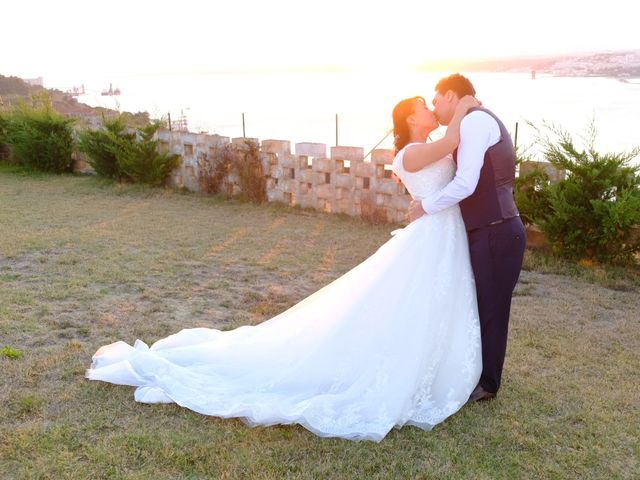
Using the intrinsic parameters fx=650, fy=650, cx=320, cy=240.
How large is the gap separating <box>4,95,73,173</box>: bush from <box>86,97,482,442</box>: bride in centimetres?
1124

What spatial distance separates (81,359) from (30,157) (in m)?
10.9

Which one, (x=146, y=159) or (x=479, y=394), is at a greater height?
(x=146, y=159)

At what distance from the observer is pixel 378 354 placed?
12.3 feet

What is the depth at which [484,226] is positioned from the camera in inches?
146

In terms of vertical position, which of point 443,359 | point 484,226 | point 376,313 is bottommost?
point 443,359

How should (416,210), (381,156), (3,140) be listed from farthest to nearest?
(3,140)
(381,156)
(416,210)

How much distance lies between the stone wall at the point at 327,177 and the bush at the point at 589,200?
90.5 inches

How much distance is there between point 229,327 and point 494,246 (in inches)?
94.0

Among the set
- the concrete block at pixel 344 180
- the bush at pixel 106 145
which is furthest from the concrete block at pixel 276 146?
the bush at pixel 106 145

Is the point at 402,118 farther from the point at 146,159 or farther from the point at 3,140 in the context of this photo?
the point at 3,140

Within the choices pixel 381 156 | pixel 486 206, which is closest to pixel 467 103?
pixel 486 206

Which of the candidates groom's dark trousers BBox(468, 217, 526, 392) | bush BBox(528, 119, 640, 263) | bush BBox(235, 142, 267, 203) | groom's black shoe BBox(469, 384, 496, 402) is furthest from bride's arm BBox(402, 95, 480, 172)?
bush BBox(235, 142, 267, 203)

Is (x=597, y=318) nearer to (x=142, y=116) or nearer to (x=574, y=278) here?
(x=574, y=278)

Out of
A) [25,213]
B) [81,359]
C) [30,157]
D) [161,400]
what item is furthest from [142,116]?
[161,400]
